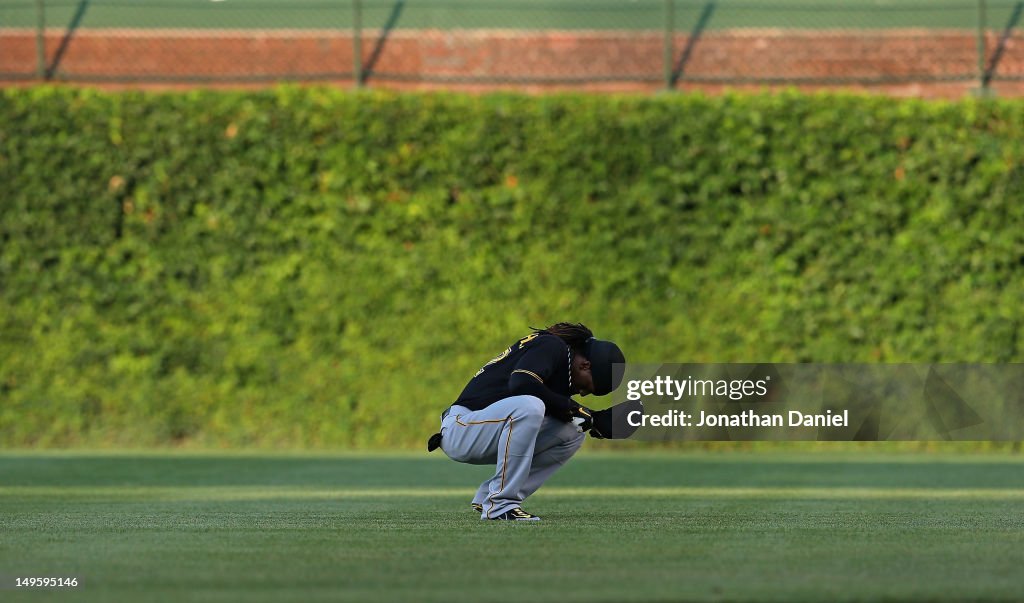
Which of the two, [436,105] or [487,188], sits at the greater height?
[436,105]

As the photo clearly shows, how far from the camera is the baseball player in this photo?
25.9 ft

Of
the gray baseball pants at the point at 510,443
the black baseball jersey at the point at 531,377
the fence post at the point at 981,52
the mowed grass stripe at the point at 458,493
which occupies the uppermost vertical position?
the fence post at the point at 981,52

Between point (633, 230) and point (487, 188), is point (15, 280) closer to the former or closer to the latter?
point (487, 188)

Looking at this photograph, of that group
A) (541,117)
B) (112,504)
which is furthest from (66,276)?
(112,504)

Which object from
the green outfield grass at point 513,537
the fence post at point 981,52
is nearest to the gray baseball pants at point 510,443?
the green outfield grass at point 513,537

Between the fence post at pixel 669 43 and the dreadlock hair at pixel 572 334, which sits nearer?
the dreadlock hair at pixel 572 334

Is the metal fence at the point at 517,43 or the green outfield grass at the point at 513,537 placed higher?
the metal fence at the point at 517,43

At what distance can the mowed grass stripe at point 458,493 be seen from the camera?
10172 mm

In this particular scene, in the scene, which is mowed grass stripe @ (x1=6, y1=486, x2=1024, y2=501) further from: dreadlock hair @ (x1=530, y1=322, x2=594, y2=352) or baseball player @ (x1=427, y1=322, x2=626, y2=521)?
dreadlock hair @ (x1=530, y1=322, x2=594, y2=352)

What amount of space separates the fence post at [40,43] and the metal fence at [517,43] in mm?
250

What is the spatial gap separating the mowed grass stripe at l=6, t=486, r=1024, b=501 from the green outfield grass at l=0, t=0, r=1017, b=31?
10.6 m

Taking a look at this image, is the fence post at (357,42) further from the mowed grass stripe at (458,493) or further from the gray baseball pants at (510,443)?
the gray baseball pants at (510,443)

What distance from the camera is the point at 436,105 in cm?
1692

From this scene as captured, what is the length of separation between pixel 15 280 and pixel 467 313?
5268mm
